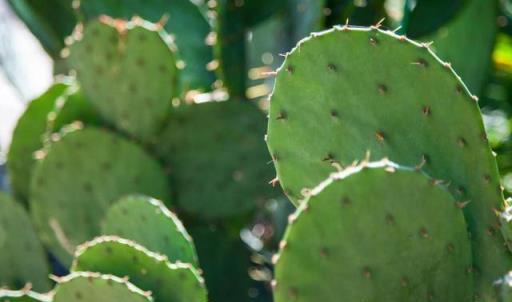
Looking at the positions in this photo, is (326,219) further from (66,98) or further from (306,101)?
(66,98)

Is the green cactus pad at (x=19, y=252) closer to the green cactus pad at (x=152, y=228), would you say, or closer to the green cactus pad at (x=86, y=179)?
the green cactus pad at (x=86, y=179)

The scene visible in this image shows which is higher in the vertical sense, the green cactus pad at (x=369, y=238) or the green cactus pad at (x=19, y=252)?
the green cactus pad at (x=369, y=238)

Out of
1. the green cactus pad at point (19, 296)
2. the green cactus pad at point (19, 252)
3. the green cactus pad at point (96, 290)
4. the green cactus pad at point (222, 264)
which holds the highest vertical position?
the green cactus pad at point (96, 290)

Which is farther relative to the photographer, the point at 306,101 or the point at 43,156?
the point at 43,156

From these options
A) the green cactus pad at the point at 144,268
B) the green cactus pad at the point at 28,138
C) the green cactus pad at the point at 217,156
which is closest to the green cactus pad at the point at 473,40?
the green cactus pad at the point at 217,156

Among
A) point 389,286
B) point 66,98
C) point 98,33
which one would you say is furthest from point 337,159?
point 66,98

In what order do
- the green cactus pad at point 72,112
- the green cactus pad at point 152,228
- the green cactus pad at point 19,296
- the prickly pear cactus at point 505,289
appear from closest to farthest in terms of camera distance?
the prickly pear cactus at point 505,289 → the green cactus pad at point 152,228 → the green cactus pad at point 19,296 → the green cactus pad at point 72,112

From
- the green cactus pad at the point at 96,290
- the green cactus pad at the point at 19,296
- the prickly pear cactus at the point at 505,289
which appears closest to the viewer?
the prickly pear cactus at the point at 505,289

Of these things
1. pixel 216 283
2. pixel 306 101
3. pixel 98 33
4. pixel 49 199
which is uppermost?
pixel 306 101
